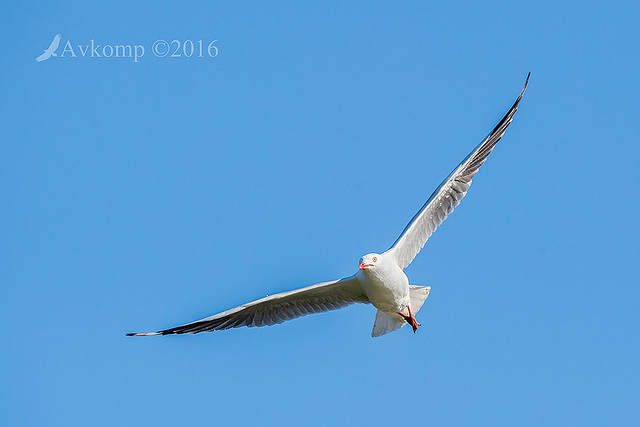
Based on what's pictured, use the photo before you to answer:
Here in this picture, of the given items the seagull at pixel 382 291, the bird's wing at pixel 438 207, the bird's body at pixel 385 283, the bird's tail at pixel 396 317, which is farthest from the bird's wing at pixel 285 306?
the bird's wing at pixel 438 207

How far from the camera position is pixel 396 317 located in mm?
10250

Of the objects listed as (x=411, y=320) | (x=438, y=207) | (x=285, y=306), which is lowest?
(x=411, y=320)

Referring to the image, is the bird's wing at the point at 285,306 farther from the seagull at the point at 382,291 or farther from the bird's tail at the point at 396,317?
the bird's tail at the point at 396,317

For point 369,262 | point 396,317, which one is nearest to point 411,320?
point 396,317

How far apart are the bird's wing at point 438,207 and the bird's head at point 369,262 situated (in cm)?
53

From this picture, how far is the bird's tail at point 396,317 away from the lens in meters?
10.2

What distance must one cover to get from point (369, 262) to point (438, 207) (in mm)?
1781

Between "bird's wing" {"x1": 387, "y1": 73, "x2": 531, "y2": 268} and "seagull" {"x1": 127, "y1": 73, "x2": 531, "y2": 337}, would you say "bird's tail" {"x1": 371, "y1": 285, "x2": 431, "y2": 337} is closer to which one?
"seagull" {"x1": 127, "y1": 73, "x2": 531, "y2": 337}

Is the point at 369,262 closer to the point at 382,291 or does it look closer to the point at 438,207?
the point at 382,291

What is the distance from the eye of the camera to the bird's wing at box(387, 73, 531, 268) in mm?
10023

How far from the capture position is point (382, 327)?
34.0ft

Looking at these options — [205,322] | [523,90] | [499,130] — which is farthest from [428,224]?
[205,322]

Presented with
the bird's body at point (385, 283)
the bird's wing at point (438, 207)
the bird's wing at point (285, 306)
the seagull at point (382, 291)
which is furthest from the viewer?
the bird's wing at point (438, 207)

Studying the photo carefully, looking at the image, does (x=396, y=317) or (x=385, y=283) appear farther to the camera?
(x=396, y=317)
